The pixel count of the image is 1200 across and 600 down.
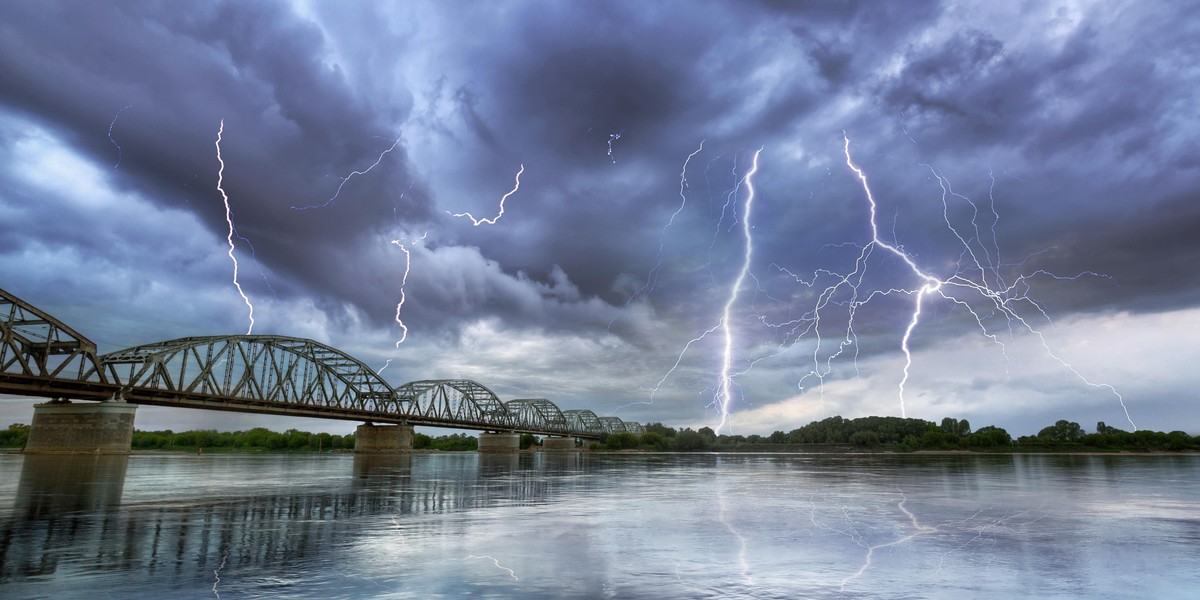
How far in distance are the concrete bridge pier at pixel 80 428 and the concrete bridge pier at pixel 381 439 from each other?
75.9m

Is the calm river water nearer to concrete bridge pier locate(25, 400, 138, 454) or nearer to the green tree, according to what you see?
concrete bridge pier locate(25, 400, 138, 454)

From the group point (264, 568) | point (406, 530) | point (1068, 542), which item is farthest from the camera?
point (406, 530)

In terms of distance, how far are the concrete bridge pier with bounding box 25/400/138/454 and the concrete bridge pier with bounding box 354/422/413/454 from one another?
75.9 meters

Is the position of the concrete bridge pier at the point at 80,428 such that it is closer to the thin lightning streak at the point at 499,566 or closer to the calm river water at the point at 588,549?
the calm river water at the point at 588,549

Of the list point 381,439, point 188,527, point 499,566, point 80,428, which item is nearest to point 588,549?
point 499,566

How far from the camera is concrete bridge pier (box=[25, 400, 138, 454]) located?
7481 centimetres

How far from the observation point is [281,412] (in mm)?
117188

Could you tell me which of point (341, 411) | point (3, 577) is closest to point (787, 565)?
point (3, 577)

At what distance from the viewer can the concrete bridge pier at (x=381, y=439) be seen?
152 meters

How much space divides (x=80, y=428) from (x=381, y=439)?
264 ft

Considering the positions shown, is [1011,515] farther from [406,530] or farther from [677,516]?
[406,530]

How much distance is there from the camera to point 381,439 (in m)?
153

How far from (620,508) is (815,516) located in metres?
6.51

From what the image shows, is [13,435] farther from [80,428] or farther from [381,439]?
[80,428]
